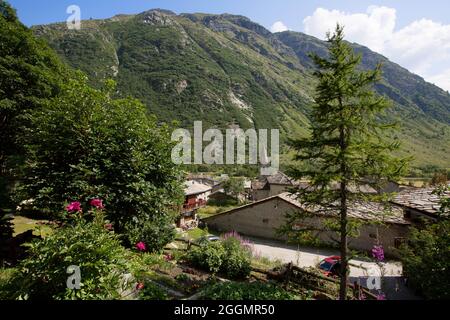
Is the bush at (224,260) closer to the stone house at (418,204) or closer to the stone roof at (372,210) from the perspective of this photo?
the stone roof at (372,210)

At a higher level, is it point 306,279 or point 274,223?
point 306,279

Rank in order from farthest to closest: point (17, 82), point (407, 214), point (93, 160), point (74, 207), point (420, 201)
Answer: point (17, 82), point (407, 214), point (420, 201), point (93, 160), point (74, 207)

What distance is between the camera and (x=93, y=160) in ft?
32.8

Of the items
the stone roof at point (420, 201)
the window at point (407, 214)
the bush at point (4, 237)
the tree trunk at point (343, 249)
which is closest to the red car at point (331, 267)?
the stone roof at point (420, 201)

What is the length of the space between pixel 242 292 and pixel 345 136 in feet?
19.8

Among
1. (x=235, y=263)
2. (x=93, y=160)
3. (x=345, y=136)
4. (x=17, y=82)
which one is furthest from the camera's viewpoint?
(x=17, y=82)

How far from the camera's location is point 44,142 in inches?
401

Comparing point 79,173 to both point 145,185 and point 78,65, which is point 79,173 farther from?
point 78,65

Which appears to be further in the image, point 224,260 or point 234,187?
point 234,187

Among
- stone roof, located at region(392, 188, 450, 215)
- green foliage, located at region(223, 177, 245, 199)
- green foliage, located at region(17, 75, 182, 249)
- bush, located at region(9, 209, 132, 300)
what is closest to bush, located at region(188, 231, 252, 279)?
green foliage, located at region(17, 75, 182, 249)

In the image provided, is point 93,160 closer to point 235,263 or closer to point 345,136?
point 235,263

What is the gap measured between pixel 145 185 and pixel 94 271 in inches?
198

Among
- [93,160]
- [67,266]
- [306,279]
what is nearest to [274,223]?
[306,279]

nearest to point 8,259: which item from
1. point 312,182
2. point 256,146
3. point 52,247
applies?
point 52,247
